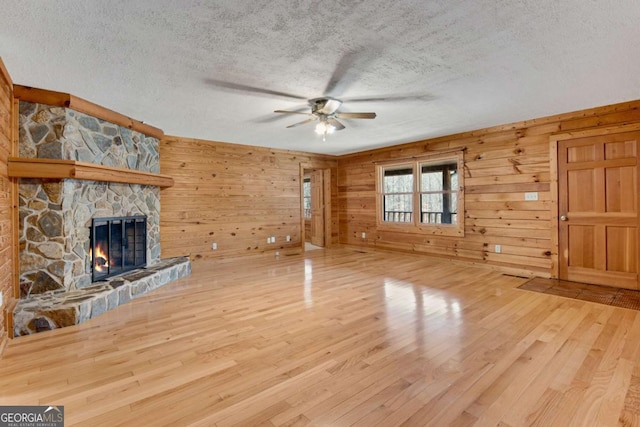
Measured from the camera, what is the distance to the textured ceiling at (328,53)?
78.3 inches

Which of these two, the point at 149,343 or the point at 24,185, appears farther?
the point at 24,185

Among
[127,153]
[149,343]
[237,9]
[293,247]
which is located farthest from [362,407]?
[293,247]

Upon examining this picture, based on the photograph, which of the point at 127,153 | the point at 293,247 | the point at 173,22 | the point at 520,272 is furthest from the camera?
the point at 293,247

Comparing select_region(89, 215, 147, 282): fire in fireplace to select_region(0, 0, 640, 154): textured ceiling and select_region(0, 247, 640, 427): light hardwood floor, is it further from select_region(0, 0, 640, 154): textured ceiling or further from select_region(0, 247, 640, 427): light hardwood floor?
select_region(0, 0, 640, 154): textured ceiling

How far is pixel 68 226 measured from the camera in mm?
3371

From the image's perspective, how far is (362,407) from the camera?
1750mm

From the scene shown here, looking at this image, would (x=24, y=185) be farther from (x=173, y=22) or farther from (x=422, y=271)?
(x=422, y=271)

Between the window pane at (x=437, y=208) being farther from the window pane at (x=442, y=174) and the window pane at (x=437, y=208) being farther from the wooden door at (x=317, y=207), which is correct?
the wooden door at (x=317, y=207)

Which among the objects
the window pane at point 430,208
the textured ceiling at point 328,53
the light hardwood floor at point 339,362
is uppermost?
the textured ceiling at point 328,53

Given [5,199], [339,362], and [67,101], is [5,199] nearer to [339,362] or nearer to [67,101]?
[67,101]

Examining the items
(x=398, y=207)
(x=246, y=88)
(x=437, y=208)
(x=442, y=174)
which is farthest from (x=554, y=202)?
(x=246, y=88)

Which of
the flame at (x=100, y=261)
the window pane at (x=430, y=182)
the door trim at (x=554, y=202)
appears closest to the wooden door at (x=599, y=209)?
the door trim at (x=554, y=202)

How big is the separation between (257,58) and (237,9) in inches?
25.4

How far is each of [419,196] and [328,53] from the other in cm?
450
